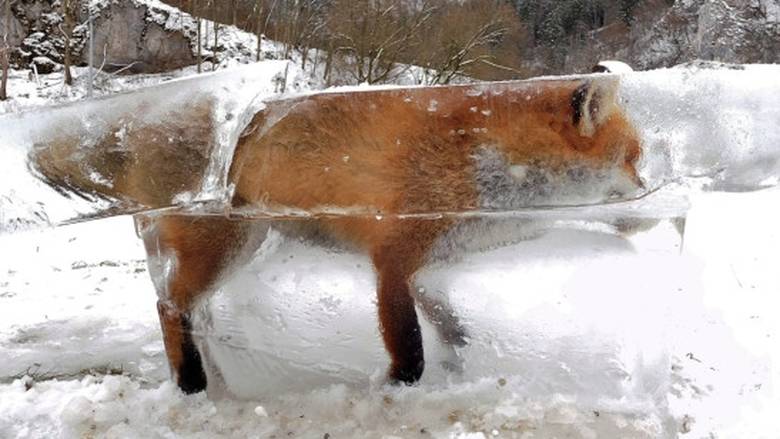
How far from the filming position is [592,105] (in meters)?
2.60

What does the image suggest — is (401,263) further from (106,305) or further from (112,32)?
(112,32)

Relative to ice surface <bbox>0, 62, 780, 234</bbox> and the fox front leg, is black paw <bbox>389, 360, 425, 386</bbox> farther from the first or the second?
ice surface <bbox>0, 62, 780, 234</bbox>

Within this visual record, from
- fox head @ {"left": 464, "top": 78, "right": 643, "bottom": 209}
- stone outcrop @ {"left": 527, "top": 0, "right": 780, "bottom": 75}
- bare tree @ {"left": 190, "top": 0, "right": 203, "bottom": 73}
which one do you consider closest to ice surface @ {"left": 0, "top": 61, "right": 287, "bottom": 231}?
fox head @ {"left": 464, "top": 78, "right": 643, "bottom": 209}

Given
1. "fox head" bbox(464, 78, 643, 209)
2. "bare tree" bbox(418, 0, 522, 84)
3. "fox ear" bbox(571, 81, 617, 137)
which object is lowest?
"bare tree" bbox(418, 0, 522, 84)

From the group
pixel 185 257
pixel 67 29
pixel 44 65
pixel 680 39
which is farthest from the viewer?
pixel 680 39

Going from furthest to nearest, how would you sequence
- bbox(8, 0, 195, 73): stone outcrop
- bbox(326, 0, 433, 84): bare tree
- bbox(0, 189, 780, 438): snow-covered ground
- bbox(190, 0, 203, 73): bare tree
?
bbox(326, 0, 433, 84): bare tree, bbox(190, 0, 203, 73): bare tree, bbox(8, 0, 195, 73): stone outcrop, bbox(0, 189, 780, 438): snow-covered ground

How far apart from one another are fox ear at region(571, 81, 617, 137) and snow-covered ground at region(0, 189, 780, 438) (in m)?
0.51

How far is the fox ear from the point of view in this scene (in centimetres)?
259

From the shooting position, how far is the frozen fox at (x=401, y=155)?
2.64 m

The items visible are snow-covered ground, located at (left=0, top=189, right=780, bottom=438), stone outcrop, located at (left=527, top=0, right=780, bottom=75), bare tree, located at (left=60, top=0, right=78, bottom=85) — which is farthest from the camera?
Result: stone outcrop, located at (left=527, top=0, right=780, bottom=75)

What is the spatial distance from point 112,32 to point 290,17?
5916 mm

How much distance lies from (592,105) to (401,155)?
76 centimetres

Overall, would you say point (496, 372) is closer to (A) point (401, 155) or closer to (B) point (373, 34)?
(A) point (401, 155)

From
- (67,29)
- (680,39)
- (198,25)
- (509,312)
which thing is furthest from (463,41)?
(509,312)
